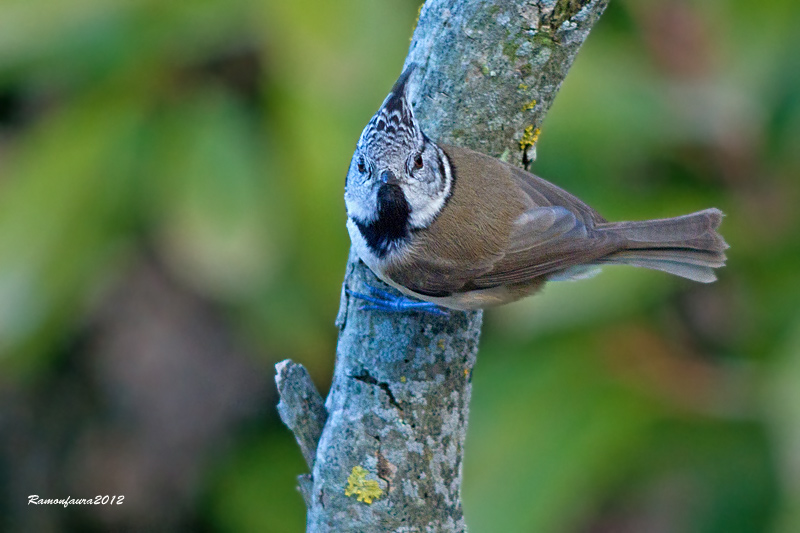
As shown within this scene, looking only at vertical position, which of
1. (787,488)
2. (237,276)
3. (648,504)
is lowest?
(787,488)

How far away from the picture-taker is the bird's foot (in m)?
2.40

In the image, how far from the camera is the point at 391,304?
7.89ft

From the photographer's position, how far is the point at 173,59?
4934 millimetres

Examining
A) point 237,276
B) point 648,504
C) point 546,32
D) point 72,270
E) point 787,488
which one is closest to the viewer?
point 546,32

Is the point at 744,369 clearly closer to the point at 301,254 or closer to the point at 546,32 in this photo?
the point at 301,254

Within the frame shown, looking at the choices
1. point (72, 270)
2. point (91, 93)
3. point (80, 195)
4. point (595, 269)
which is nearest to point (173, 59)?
point (91, 93)

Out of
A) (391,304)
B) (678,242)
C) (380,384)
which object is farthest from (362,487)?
(678,242)

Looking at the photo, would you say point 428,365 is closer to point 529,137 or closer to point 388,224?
point 388,224

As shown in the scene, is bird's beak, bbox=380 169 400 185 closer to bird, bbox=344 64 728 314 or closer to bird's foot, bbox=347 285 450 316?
bird, bbox=344 64 728 314

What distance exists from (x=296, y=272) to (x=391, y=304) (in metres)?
2.16

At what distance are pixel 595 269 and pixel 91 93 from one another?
3.46 meters

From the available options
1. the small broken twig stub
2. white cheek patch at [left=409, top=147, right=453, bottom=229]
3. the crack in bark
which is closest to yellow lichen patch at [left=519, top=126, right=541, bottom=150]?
white cheek patch at [left=409, top=147, right=453, bottom=229]

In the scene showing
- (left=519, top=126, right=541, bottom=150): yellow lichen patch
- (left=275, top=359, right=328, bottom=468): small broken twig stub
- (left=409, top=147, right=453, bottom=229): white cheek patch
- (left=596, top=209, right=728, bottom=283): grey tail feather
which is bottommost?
(left=275, top=359, right=328, bottom=468): small broken twig stub

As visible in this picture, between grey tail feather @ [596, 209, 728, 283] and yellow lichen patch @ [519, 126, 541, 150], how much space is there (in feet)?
1.46
